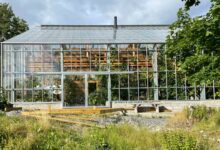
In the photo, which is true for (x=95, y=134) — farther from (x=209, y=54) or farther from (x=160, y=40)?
(x=160, y=40)

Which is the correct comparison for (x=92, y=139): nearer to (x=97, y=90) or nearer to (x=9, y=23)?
(x=97, y=90)

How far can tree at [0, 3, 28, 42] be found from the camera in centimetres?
4947

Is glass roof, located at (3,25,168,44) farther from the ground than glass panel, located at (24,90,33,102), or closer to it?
farther from the ground

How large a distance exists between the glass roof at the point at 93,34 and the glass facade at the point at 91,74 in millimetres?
346

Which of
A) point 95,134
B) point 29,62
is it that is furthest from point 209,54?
point 29,62

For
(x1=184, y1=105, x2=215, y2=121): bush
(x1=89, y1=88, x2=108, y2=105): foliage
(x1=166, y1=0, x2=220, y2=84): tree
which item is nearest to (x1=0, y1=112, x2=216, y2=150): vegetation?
(x1=166, y1=0, x2=220, y2=84): tree

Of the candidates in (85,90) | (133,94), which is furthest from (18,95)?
(133,94)

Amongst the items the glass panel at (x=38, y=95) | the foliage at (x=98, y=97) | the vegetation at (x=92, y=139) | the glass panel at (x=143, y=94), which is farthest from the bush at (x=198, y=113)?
the glass panel at (x=38, y=95)

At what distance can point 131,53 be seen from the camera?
26.6 meters

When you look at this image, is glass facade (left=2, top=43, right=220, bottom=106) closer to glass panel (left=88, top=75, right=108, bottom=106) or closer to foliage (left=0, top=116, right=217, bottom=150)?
glass panel (left=88, top=75, right=108, bottom=106)

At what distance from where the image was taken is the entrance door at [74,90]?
26.4 meters

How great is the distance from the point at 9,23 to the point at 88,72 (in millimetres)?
26286

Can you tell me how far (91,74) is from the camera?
26.6 metres

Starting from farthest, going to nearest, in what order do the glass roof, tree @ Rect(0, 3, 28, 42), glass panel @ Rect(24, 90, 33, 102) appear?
tree @ Rect(0, 3, 28, 42), the glass roof, glass panel @ Rect(24, 90, 33, 102)
